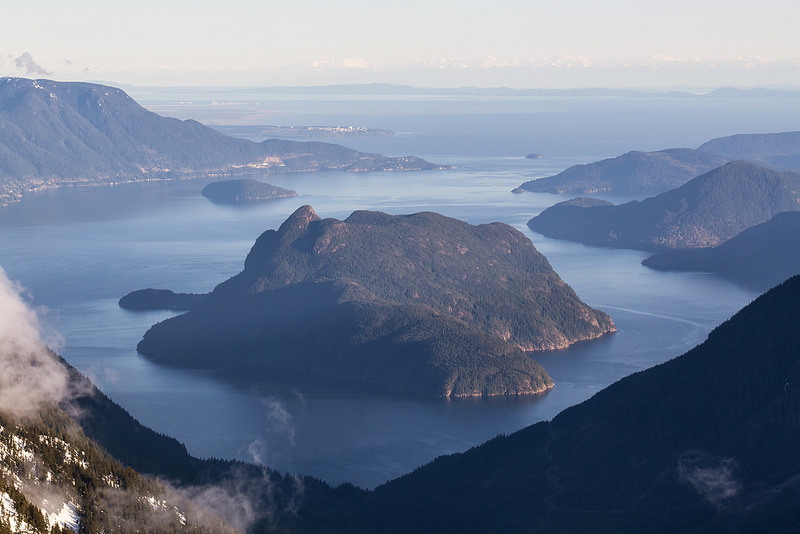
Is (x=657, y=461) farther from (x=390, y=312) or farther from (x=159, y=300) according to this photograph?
(x=159, y=300)

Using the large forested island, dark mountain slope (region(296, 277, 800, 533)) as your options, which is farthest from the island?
dark mountain slope (region(296, 277, 800, 533))

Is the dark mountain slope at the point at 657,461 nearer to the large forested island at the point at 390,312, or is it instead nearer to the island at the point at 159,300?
the large forested island at the point at 390,312

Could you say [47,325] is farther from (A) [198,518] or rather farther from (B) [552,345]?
(A) [198,518]

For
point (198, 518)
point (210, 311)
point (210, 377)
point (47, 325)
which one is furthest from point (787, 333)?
point (47, 325)

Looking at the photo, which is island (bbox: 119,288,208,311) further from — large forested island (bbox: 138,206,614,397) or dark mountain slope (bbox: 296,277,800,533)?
dark mountain slope (bbox: 296,277,800,533)

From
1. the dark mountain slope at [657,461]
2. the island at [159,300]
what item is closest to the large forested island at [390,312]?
the island at [159,300]

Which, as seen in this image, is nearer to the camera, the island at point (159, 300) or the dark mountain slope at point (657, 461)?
the dark mountain slope at point (657, 461)
